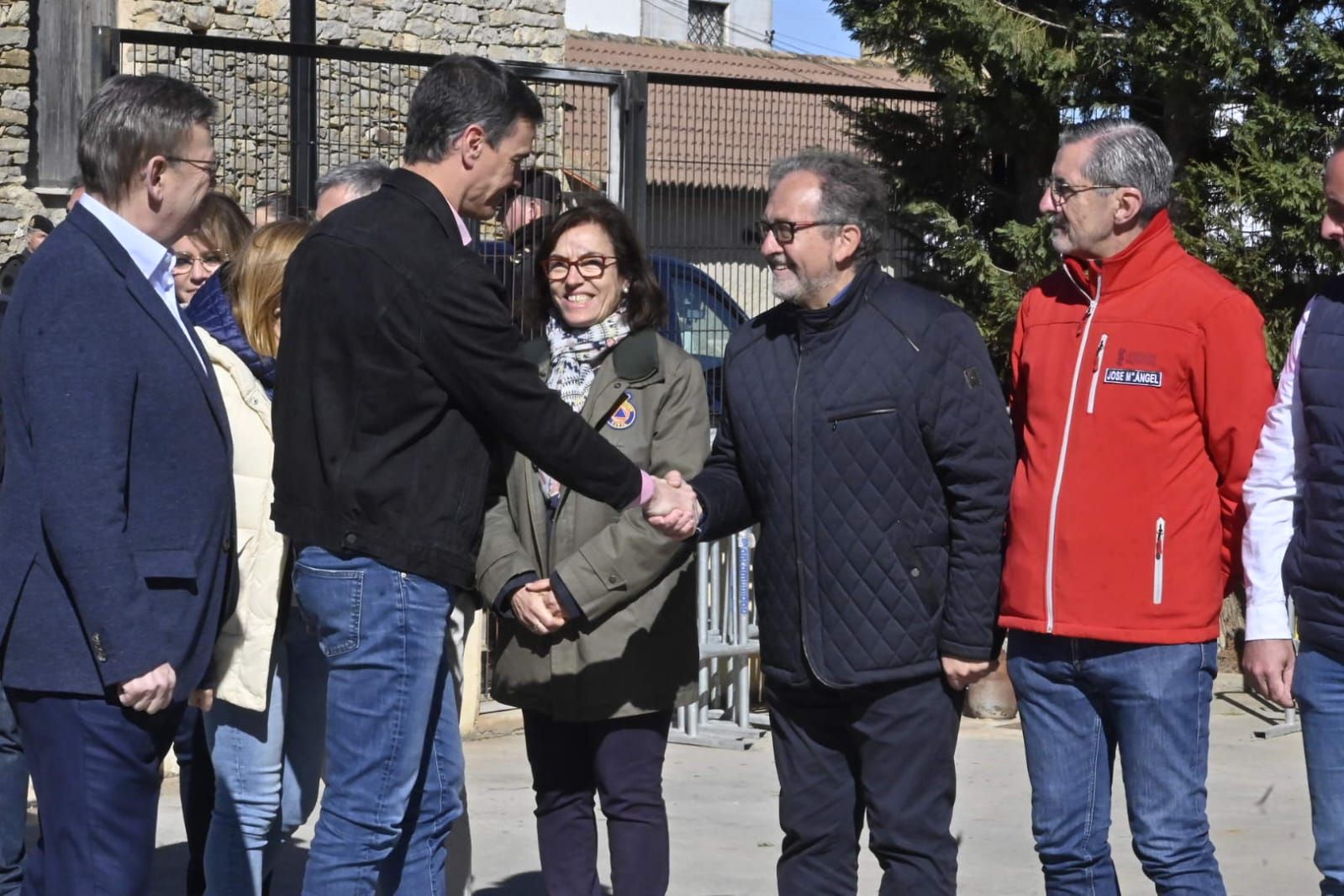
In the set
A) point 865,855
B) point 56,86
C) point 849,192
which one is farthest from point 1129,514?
point 56,86

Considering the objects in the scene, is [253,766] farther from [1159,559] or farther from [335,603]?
[1159,559]

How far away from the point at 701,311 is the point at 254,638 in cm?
552

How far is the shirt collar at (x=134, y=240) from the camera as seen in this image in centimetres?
301

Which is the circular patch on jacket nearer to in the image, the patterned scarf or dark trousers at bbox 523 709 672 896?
the patterned scarf

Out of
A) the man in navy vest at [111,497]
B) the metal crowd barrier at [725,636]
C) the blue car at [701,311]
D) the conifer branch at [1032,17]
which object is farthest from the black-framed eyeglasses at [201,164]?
the conifer branch at [1032,17]

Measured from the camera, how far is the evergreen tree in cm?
803

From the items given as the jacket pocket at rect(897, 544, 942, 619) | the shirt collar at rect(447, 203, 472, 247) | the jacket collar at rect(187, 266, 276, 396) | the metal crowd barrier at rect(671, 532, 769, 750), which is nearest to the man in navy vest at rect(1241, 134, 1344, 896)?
the jacket pocket at rect(897, 544, 942, 619)

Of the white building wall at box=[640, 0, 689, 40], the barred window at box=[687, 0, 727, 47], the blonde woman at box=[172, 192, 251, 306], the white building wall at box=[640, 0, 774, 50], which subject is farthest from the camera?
the barred window at box=[687, 0, 727, 47]

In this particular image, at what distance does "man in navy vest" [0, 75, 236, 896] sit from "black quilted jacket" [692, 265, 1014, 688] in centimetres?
123

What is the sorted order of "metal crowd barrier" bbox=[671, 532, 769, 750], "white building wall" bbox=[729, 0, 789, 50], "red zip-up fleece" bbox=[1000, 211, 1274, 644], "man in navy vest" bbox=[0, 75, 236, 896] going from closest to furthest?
"man in navy vest" bbox=[0, 75, 236, 896], "red zip-up fleece" bbox=[1000, 211, 1274, 644], "metal crowd barrier" bbox=[671, 532, 769, 750], "white building wall" bbox=[729, 0, 789, 50]

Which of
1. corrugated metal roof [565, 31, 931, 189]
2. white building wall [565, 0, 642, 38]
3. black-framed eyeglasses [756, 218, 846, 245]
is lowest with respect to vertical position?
black-framed eyeglasses [756, 218, 846, 245]

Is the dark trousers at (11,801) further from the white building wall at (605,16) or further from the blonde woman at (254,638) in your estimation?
the white building wall at (605,16)

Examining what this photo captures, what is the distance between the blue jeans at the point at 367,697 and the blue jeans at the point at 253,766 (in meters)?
0.47

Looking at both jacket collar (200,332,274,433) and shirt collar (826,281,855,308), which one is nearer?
shirt collar (826,281,855,308)
